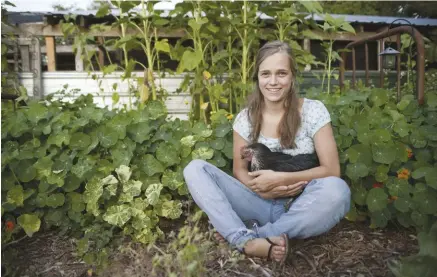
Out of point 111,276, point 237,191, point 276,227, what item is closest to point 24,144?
point 111,276

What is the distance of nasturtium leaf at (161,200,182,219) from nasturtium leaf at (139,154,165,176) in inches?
6.5

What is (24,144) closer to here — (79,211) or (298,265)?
(79,211)

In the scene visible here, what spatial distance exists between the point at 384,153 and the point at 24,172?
5.70 feet

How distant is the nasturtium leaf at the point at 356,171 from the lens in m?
2.01

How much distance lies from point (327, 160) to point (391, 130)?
544mm

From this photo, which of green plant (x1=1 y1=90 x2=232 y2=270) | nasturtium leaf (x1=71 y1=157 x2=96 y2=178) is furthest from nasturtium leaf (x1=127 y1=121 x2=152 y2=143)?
nasturtium leaf (x1=71 y1=157 x2=96 y2=178)

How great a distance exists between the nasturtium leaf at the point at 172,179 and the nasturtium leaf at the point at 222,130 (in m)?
0.30

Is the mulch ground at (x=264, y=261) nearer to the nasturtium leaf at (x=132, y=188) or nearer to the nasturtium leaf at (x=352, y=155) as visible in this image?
the nasturtium leaf at (x=132, y=188)

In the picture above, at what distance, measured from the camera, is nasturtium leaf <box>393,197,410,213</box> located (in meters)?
1.97

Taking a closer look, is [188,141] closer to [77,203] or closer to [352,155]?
[77,203]

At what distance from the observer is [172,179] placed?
2078 mm

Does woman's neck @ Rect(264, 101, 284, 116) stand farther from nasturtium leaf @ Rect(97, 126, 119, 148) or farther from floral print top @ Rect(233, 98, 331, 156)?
→ nasturtium leaf @ Rect(97, 126, 119, 148)

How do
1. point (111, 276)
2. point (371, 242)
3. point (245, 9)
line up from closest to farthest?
point (111, 276) → point (371, 242) → point (245, 9)

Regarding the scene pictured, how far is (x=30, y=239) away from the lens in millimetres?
2057
